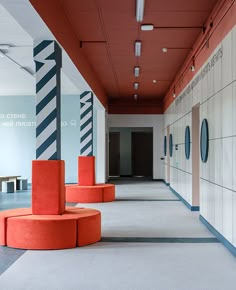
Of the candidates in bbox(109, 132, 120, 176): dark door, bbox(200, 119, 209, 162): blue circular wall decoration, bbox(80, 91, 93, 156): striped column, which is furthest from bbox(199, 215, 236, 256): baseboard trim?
bbox(109, 132, 120, 176): dark door

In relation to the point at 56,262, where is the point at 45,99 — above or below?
above

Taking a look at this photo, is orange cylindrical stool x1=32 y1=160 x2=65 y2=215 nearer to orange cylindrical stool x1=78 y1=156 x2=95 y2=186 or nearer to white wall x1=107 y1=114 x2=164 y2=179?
orange cylindrical stool x1=78 y1=156 x2=95 y2=186

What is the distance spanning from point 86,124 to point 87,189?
1999 millimetres

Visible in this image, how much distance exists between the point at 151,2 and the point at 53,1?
156cm

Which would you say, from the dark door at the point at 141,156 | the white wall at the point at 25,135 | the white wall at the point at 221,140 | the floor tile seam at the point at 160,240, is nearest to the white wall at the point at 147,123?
the white wall at the point at 25,135

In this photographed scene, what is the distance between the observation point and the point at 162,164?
832 inches

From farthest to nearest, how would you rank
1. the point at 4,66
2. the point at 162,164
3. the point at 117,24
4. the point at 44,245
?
the point at 162,164 → the point at 4,66 → the point at 117,24 → the point at 44,245

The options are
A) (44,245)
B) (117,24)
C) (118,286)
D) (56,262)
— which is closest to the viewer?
(118,286)

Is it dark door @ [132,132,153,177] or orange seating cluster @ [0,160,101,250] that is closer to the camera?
orange seating cluster @ [0,160,101,250]

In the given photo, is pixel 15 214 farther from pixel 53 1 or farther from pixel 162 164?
pixel 162 164

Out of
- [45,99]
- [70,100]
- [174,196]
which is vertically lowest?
[174,196]

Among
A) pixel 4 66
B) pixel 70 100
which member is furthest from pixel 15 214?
pixel 70 100

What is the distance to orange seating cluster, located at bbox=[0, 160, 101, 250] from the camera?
6.26m

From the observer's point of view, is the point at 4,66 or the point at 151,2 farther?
the point at 4,66
